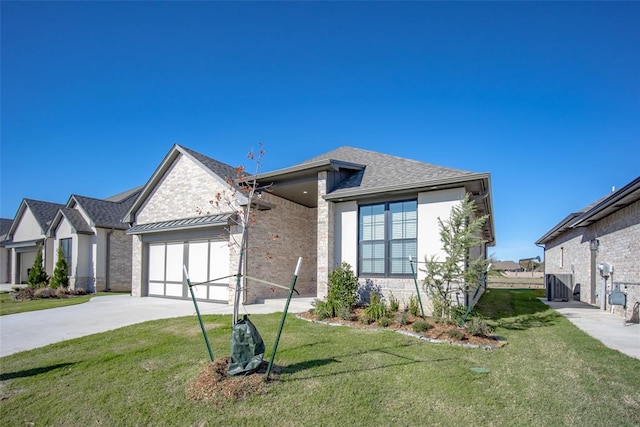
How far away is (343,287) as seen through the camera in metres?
10.3

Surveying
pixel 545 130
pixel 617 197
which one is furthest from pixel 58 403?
pixel 545 130

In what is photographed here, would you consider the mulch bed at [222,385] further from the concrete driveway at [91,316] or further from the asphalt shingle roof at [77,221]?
the asphalt shingle roof at [77,221]

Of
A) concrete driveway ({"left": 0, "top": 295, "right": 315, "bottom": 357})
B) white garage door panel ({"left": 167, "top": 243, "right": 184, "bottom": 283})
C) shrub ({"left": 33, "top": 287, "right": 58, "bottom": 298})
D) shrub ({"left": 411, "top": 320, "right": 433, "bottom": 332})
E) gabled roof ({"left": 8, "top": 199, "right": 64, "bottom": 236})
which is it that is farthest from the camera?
gabled roof ({"left": 8, "top": 199, "right": 64, "bottom": 236})

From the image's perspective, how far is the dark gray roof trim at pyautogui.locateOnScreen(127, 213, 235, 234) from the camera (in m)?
13.0

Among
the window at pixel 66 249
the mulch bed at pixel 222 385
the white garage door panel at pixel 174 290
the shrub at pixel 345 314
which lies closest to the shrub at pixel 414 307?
the shrub at pixel 345 314

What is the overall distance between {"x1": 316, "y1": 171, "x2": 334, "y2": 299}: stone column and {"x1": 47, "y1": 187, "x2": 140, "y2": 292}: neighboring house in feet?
48.7

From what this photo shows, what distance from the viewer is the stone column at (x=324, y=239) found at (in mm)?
11328

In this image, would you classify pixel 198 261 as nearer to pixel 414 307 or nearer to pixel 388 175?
pixel 388 175

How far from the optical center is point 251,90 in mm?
13781

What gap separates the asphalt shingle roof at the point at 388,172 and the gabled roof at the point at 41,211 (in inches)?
876

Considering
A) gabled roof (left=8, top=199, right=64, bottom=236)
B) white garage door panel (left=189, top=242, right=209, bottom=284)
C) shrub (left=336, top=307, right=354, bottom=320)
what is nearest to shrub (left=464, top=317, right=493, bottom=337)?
shrub (left=336, top=307, right=354, bottom=320)

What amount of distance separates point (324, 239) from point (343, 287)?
1.89 metres

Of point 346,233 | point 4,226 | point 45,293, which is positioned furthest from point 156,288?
point 4,226

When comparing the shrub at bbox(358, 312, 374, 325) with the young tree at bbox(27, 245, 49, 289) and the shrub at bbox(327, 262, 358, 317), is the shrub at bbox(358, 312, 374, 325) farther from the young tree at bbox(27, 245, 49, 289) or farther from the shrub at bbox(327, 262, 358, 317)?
the young tree at bbox(27, 245, 49, 289)
